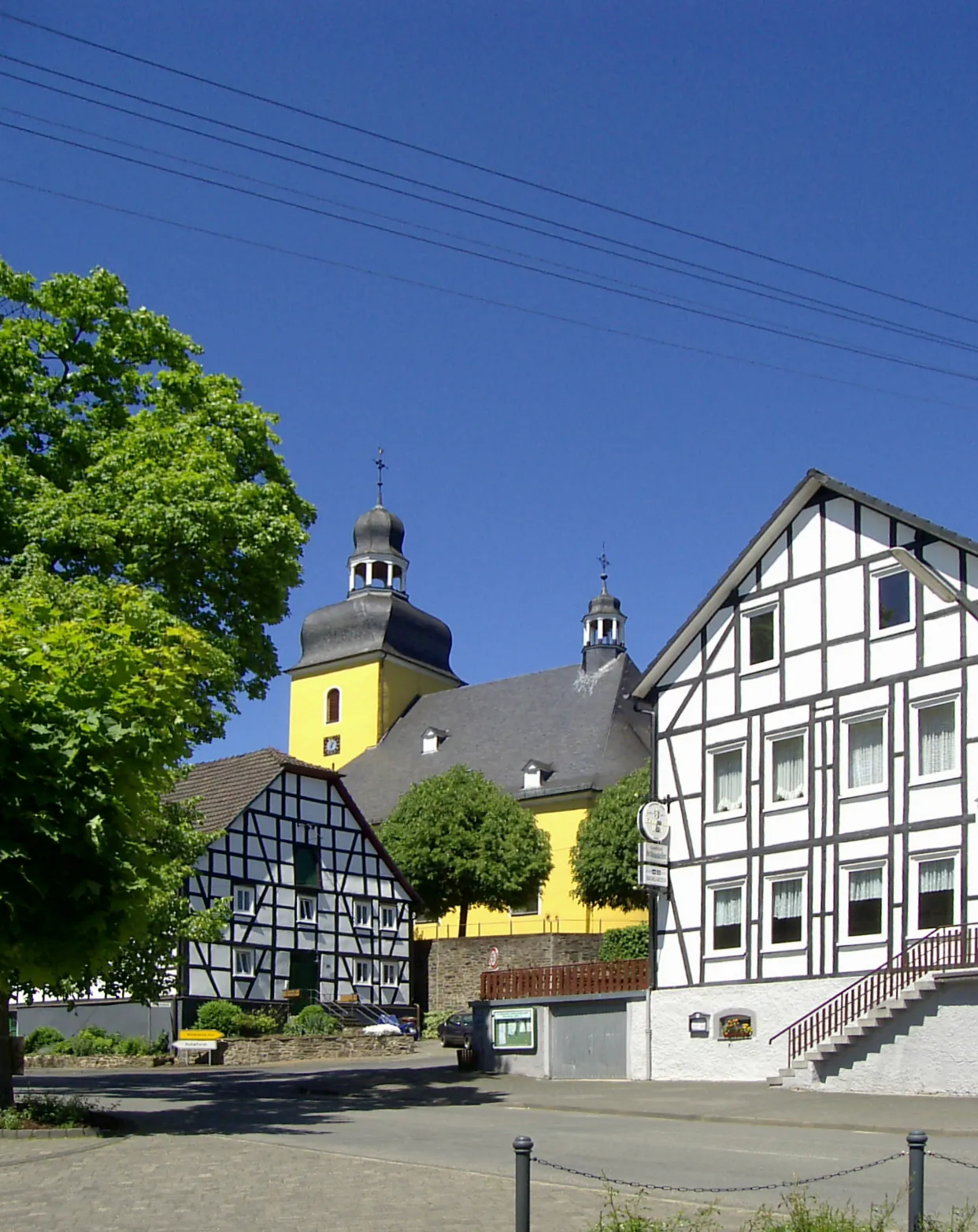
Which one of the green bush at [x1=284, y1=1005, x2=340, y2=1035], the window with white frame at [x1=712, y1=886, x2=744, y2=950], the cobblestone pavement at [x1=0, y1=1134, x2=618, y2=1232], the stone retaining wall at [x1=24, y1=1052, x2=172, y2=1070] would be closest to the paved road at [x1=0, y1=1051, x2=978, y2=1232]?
the cobblestone pavement at [x1=0, y1=1134, x2=618, y2=1232]

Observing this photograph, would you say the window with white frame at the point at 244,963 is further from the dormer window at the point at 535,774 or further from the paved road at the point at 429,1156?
the dormer window at the point at 535,774

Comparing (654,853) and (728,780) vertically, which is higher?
(728,780)

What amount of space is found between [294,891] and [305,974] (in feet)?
8.76

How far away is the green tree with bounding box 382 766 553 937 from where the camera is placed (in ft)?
187

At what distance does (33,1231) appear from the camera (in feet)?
36.6

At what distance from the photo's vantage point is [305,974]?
49406mm

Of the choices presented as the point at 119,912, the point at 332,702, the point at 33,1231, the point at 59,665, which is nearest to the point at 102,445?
the point at 59,665

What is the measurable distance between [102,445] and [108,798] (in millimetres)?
8562

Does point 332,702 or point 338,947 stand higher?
point 332,702

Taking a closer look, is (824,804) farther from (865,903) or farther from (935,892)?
(935,892)

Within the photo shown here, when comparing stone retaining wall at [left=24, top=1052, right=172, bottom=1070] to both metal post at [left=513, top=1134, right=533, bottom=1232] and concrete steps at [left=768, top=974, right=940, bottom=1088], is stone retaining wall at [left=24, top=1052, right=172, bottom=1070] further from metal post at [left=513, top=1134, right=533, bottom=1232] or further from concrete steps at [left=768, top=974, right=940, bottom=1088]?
metal post at [left=513, top=1134, right=533, bottom=1232]

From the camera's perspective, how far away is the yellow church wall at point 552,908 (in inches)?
2562

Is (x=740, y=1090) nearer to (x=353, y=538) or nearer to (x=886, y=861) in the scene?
(x=886, y=861)

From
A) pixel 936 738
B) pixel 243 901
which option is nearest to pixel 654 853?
pixel 936 738
